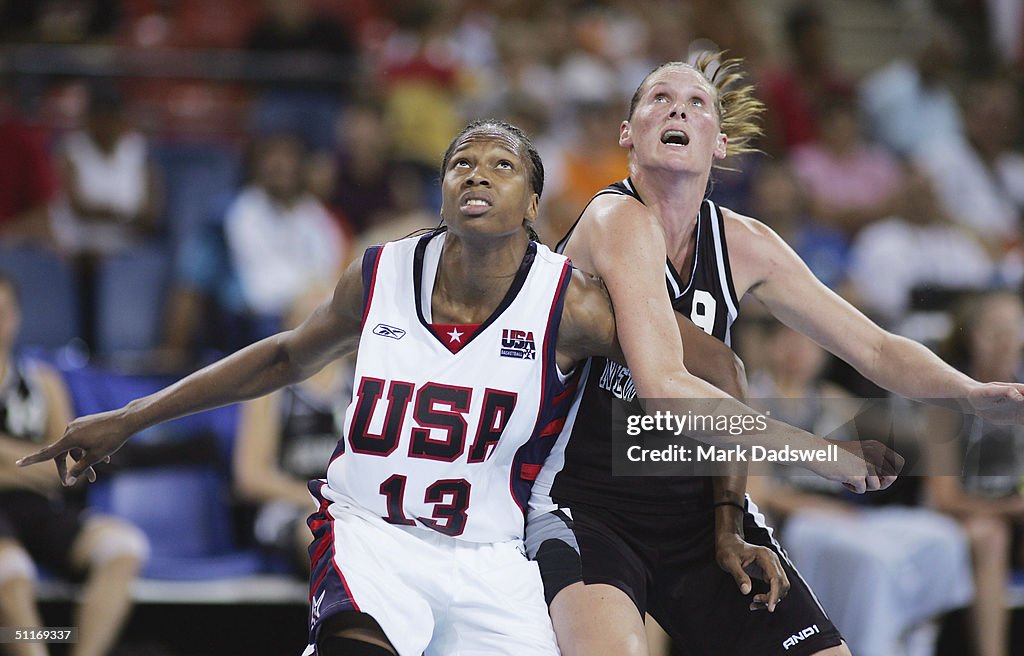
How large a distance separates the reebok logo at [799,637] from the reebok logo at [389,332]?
4.68 ft

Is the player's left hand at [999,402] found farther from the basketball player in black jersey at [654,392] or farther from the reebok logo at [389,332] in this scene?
the reebok logo at [389,332]

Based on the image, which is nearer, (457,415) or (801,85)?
(457,415)

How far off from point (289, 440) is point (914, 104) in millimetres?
6162

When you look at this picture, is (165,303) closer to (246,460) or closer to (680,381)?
(246,460)

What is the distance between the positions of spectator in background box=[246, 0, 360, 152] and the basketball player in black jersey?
520 centimetres

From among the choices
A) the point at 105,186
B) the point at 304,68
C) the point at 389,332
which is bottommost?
the point at 389,332

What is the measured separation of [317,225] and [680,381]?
5168 millimetres

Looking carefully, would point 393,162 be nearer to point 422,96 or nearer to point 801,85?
point 422,96

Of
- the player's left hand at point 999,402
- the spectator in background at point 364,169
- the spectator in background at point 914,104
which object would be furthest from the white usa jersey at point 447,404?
the spectator in background at point 914,104

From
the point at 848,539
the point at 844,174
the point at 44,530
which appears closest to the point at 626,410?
the point at 848,539

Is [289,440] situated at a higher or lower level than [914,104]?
lower

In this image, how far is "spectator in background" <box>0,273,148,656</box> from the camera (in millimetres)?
5852

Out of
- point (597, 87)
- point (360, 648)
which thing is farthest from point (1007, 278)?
point (360, 648)

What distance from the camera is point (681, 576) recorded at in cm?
376
